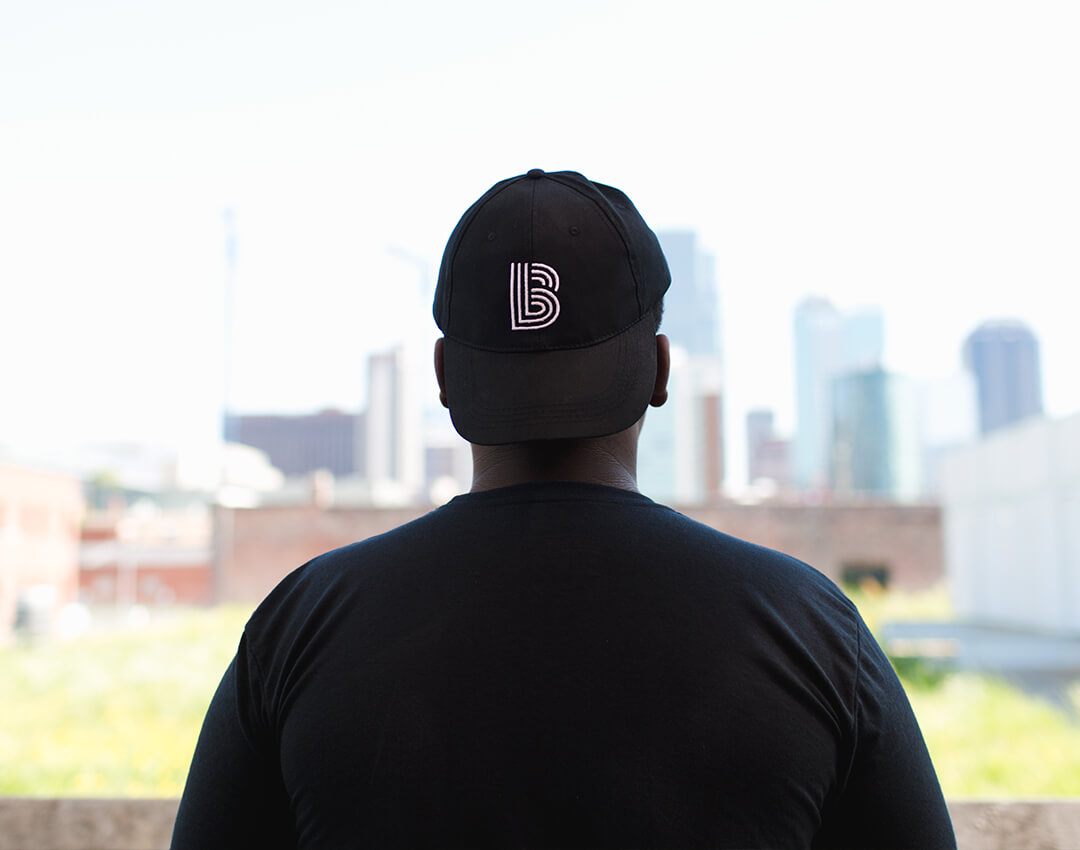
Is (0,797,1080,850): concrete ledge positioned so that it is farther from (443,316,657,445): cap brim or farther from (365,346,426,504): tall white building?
(365,346,426,504): tall white building

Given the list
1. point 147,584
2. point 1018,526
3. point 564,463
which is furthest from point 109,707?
point 147,584

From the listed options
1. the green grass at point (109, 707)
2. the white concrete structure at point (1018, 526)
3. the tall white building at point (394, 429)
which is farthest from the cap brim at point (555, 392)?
the tall white building at point (394, 429)

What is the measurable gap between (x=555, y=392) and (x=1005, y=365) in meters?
78.6

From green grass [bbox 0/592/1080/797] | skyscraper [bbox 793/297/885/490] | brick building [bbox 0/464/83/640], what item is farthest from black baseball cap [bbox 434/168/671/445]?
skyscraper [bbox 793/297/885/490]

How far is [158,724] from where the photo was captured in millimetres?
10531

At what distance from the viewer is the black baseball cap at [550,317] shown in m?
0.95

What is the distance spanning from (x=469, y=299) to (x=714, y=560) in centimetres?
39

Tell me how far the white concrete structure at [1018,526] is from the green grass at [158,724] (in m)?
9.76

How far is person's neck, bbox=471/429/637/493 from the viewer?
3.17ft

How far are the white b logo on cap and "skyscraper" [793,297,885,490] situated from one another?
7467 cm

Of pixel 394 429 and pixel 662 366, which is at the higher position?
pixel 394 429

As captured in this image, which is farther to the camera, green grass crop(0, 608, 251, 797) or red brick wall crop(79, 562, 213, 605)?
red brick wall crop(79, 562, 213, 605)

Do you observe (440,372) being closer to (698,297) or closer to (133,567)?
(698,297)

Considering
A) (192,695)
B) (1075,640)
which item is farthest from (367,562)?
(1075,640)
